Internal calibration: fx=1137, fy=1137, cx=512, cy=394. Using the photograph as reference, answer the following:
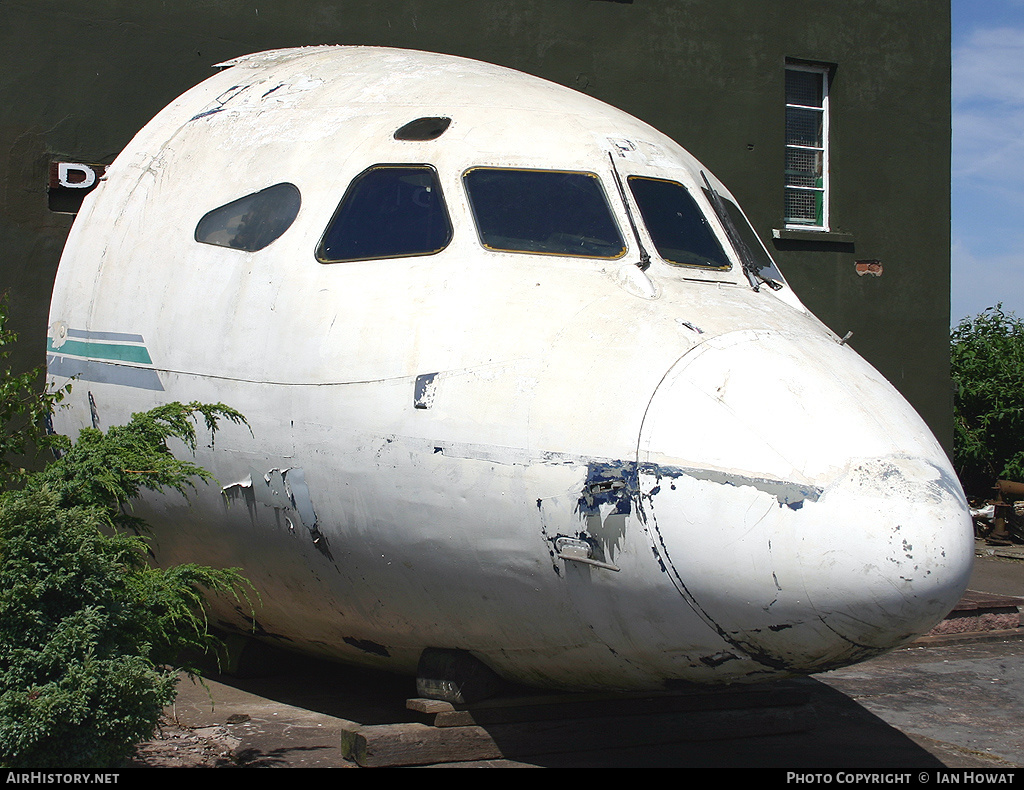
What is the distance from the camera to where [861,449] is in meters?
4.07

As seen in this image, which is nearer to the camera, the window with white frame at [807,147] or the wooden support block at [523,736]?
the wooden support block at [523,736]

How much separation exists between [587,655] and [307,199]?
2.46 m

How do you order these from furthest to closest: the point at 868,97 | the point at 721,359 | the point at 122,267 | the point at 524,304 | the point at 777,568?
1. the point at 868,97
2. the point at 122,267
3. the point at 524,304
4. the point at 721,359
5. the point at 777,568

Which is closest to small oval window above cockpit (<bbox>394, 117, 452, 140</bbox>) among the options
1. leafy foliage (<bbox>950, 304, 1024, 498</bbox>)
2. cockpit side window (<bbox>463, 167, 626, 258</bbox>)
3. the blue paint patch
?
cockpit side window (<bbox>463, 167, 626, 258</bbox>)

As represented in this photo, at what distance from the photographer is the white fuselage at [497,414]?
4.00 meters

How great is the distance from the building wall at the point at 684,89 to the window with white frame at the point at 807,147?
0.15 meters

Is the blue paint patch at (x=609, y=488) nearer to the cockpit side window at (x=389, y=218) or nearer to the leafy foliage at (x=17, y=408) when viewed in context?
the cockpit side window at (x=389, y=218)

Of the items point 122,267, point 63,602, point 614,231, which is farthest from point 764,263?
point 63,602

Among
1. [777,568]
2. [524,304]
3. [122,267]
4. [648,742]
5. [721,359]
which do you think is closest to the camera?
[777,568]

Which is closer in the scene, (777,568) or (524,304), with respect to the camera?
(777,568)

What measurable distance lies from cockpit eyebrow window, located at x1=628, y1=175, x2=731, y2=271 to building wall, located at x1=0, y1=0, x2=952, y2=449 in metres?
4.99

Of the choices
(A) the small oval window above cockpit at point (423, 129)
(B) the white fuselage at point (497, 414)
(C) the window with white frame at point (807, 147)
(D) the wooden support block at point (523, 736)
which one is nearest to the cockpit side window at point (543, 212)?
(B) the white fuselage at point (497, 414)

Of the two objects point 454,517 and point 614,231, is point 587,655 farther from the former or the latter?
point 614,231

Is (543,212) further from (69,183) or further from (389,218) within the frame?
(69,183)
